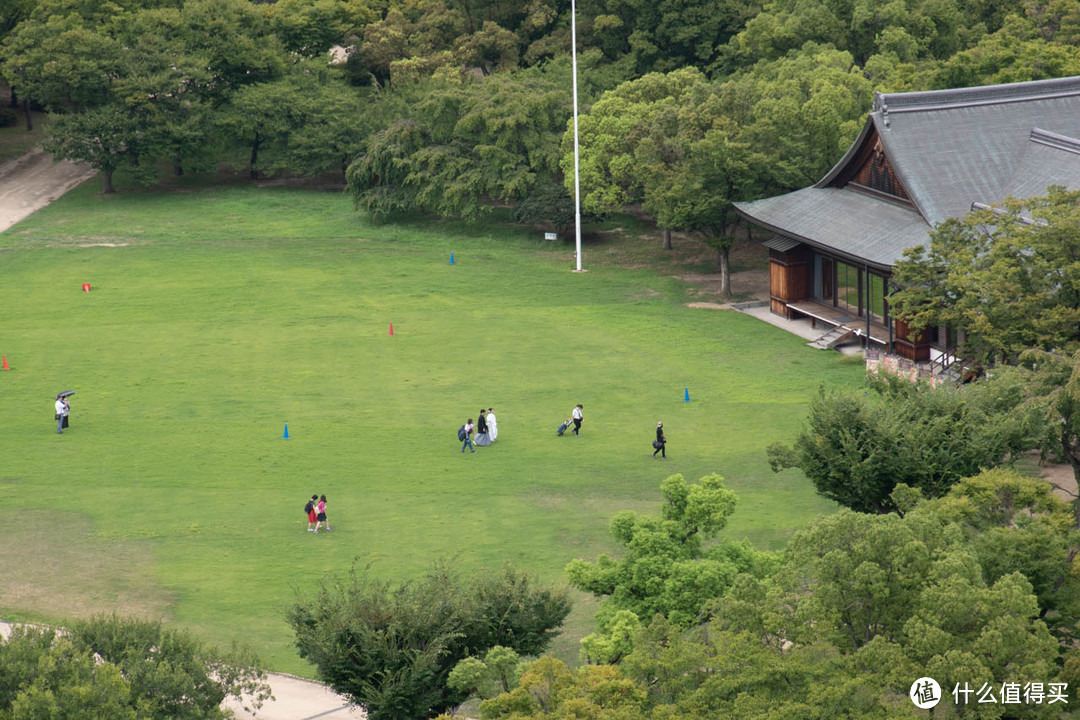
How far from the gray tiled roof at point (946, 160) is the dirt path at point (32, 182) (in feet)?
136

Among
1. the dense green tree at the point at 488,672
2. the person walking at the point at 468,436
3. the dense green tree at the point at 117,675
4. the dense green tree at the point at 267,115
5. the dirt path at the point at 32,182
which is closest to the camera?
the dense green tree at the point at 117,675

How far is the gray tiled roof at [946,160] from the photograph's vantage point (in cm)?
5088

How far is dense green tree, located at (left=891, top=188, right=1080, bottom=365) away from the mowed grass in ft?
18.5

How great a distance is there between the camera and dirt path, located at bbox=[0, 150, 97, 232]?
7662 cm

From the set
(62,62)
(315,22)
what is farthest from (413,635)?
(315,22)

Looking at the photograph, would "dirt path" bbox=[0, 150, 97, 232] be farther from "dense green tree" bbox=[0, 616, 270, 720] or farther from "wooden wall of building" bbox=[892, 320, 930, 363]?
"dense green tree" bbox=[0, 616, 270, 720]

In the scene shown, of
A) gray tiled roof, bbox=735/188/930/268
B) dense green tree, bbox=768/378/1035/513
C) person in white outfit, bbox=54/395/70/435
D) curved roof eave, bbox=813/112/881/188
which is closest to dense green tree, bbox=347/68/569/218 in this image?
gray tiled roof, bbox=735/188/930/268

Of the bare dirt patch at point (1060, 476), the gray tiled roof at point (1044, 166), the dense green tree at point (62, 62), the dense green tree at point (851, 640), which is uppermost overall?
the dense green tree at point (62, 62)

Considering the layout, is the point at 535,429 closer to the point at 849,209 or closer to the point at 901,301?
the point at 901,301

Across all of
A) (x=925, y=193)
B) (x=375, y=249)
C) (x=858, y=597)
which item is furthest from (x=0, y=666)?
(x=375, y=249)

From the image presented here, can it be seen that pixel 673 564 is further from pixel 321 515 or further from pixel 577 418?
pixel 577 418

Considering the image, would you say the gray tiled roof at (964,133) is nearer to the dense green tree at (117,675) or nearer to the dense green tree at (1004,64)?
the dense green tree at (1004,64)

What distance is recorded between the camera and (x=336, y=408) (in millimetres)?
46781

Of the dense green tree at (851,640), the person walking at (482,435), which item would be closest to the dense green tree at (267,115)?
the person walking at (482,435)
